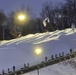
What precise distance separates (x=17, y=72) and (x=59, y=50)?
14.3m

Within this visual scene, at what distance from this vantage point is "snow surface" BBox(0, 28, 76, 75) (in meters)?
49.1

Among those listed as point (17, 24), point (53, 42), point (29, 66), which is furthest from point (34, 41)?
point (17, 24)

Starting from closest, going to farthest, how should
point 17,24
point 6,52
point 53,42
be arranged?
point 6,52, point 53,42, point 17,24

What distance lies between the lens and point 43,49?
2301 inches

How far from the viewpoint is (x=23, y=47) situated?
5891cm

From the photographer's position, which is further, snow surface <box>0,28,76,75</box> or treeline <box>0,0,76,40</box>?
treeline <box>0,0,76,40</box>

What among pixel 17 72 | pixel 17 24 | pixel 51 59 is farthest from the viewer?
pixel 17 24

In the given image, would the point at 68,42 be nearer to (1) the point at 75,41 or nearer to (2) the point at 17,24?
(1) the point at 75,41

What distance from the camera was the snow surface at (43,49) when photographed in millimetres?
49100

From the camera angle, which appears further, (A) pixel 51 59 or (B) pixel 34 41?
(B) pixel 34 41

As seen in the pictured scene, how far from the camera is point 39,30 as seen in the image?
10350 centimetres

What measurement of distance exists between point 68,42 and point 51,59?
12616 mm

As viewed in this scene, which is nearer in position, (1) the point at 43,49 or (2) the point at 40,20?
(1) the point at 43,49

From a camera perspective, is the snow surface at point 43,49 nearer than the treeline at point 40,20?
Yes
